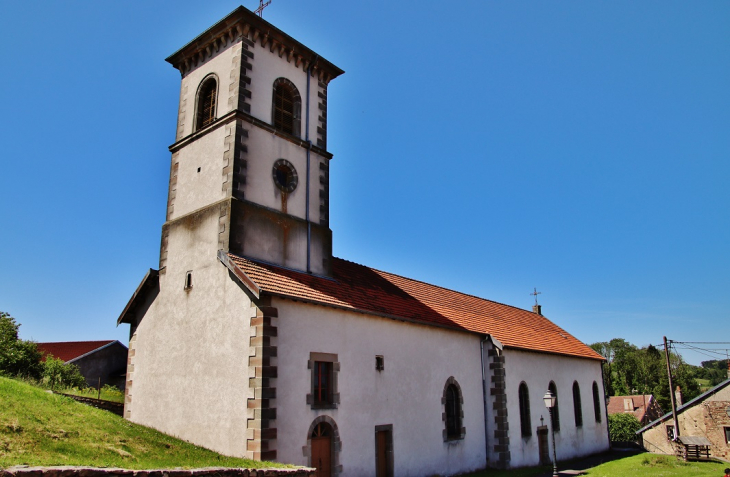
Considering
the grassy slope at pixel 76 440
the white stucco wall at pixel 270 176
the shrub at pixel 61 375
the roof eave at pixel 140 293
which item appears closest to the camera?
the grassy slope at pixel 76 440

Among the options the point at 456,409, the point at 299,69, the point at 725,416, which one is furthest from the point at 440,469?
the point at 725,416

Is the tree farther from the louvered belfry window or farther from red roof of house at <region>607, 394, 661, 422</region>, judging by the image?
red roof of house at <region>607, 394, 661, 422</region>

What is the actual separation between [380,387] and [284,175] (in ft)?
25.6

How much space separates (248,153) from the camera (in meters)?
16.9

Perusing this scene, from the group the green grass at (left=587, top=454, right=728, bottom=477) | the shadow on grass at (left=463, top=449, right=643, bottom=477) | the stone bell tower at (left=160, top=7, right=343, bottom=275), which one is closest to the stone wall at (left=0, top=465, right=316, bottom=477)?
the stone bell tower at (left=160, top=7, right=343, bottom=275)

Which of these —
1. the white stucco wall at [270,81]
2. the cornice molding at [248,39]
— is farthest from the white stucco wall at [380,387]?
the cornice molding at [248,39]

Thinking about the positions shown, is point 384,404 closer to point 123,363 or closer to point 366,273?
point 366,273

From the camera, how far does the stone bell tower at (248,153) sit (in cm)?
1636

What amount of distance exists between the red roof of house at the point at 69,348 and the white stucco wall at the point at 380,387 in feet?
80.7

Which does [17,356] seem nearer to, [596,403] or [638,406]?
[596,403]

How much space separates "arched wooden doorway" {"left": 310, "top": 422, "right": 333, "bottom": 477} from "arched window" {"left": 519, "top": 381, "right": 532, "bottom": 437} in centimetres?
1215

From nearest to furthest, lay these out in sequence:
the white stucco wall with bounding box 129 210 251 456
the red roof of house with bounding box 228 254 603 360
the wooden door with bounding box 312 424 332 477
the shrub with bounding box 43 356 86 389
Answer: the white stucco wall with bounding box 129 210 251 456
the wooden door with bounding box 312 424 332 477
the red roof of house with bounding box 228 254 603 360
the shrub with bounding box 43 356 86 389

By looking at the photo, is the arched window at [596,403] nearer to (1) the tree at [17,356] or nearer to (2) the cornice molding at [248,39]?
(2) the cornice molding at [248,39]

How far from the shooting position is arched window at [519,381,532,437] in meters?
23.9
